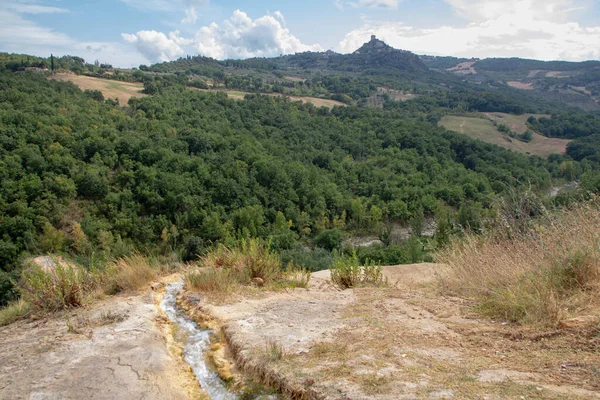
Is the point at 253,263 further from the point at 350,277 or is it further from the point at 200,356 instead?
the point at 200,356

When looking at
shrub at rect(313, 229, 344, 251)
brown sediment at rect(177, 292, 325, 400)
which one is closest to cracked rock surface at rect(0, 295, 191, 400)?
brown sediment at rect(177, 292, 325, 400)

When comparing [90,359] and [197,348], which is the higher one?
[90,359]

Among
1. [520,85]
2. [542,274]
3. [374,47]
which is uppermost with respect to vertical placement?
[374,47]

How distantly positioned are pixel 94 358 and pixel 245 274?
3023 mm

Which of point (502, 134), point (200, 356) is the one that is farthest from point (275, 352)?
point (502, 134)

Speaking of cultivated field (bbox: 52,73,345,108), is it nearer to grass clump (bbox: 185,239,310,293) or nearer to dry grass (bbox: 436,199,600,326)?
grass clump (bbox: 185,239,310,293)

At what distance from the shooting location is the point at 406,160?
61406 millimetres

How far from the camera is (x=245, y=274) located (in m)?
6.58

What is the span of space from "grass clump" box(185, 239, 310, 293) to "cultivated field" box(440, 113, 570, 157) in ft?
244

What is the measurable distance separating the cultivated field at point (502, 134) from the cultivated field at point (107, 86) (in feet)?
203

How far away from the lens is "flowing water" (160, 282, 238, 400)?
3.59m

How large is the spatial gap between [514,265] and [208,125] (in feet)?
177

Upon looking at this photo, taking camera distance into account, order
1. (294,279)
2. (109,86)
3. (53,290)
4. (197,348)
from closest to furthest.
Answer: (197,348), (53,290), (294,279), (109,86)

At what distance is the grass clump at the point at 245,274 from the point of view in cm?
612
